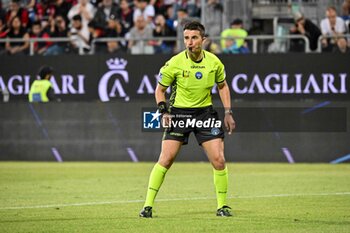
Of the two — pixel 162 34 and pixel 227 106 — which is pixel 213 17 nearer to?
pixel 162 34

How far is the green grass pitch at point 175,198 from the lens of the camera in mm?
10609

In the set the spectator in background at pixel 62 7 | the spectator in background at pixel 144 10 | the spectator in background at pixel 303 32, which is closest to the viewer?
the spectator in background at pixel 303 32

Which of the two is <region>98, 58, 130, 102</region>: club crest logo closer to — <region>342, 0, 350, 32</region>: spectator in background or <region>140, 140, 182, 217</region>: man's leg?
<region>342, 0, 350, 32</region>: spectator in background

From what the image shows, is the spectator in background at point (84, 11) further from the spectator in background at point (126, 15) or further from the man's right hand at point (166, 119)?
the man's right hand at point (166, 119)

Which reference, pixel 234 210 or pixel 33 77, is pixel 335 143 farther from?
pixel 234 210

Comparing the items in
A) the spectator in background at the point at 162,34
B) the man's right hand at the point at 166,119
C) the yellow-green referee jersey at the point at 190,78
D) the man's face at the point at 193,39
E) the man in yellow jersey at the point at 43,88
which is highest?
the man's face at the point at 193,39

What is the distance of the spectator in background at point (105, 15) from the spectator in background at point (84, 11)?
0.23 meters

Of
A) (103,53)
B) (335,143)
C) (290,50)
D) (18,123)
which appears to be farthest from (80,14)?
(335,143)

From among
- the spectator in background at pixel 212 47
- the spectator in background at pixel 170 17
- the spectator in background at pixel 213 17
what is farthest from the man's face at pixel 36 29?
the spectator in background at pixel 212 47

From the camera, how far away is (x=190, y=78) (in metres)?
11.4

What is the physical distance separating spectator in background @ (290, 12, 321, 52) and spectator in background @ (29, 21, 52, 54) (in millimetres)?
6001

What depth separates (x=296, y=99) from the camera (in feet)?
72.5

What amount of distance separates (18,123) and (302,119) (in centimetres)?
673

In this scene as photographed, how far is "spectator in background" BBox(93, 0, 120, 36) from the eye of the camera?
23781 millimetres
